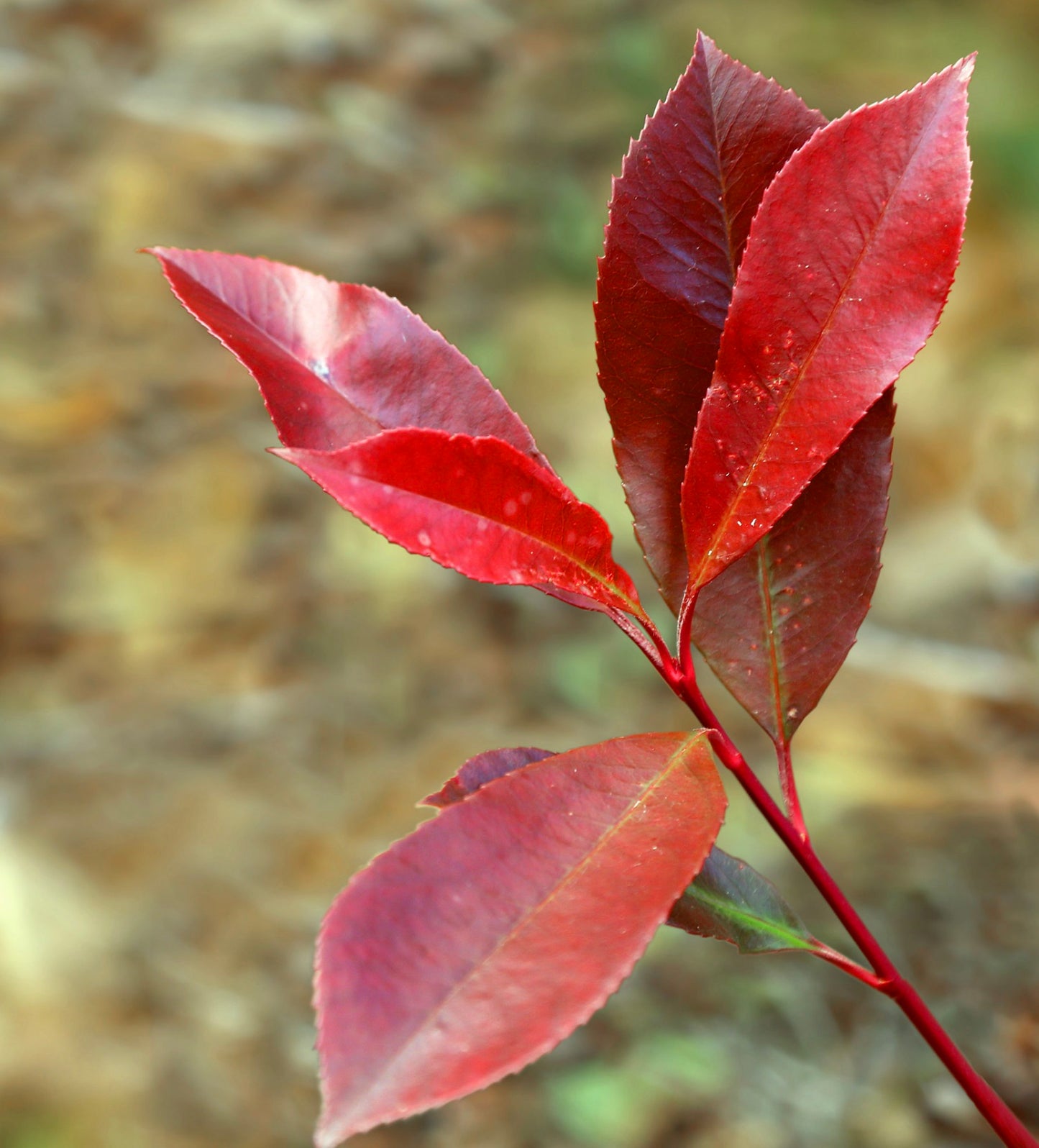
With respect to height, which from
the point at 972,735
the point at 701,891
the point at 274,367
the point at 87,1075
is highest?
the point at 274,367

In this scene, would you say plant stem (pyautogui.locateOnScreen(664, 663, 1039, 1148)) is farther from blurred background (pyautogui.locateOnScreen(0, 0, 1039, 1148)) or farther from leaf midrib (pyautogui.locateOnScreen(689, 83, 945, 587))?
blurred background (pyautogui.locateOnScreen(0, 0, 1039, 1148))

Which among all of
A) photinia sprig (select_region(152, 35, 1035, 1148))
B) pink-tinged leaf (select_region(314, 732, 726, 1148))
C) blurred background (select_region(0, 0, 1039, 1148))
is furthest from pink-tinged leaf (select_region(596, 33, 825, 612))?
blurred background (select_region(0, 0, 1039, 1148))

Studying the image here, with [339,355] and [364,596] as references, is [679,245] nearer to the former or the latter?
[339,355]

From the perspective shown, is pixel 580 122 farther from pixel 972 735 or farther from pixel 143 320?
pixel 972 735

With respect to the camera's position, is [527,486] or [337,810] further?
[337,810]

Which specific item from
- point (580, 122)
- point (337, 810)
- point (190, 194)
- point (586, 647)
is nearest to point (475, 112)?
point (580, 122)

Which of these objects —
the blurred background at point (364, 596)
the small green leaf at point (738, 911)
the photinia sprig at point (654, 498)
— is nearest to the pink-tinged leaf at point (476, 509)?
the photinia sprig at point (654, 498)

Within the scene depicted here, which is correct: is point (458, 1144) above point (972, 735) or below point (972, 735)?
below

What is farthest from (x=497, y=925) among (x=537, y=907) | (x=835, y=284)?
(x=835, y=284)
